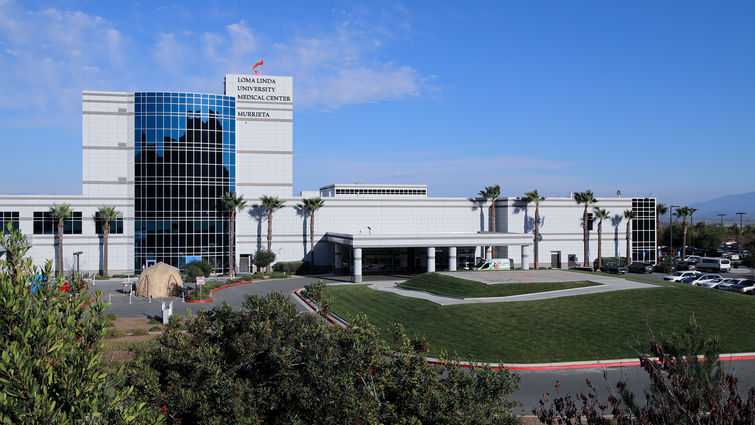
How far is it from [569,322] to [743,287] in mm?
27012

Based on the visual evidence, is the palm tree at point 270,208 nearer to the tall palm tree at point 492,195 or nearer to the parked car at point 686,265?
the tall palm tree at point 492,195

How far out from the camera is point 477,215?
238 ft

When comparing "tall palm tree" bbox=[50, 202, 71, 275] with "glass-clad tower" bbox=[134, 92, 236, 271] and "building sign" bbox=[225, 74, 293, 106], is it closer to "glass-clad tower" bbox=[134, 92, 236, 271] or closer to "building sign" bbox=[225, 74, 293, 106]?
"glass-clad tower" bbox=[134, 92, 236, 271]

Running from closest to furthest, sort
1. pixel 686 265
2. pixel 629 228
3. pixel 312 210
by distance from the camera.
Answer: pixel 312 210
pixel 686 265
pixel 629 228

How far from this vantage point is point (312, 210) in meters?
65.6

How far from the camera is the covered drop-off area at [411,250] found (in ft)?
191

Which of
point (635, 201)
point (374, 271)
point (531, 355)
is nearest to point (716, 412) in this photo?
point (531, 355)

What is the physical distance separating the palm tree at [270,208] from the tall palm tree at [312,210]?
3.20 meters

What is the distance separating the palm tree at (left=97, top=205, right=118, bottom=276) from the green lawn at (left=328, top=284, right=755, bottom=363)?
36.3 metres

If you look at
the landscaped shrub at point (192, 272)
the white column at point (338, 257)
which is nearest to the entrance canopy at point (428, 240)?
the white column at point (338, 257)

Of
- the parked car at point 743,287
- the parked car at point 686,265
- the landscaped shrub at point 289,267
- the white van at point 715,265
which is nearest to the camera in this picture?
the parked car at point 743,287

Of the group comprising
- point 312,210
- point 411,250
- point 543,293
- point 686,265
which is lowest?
point 686,265

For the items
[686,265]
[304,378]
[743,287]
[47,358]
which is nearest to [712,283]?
[743,287]

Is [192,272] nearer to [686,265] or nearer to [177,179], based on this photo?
[177,179]
